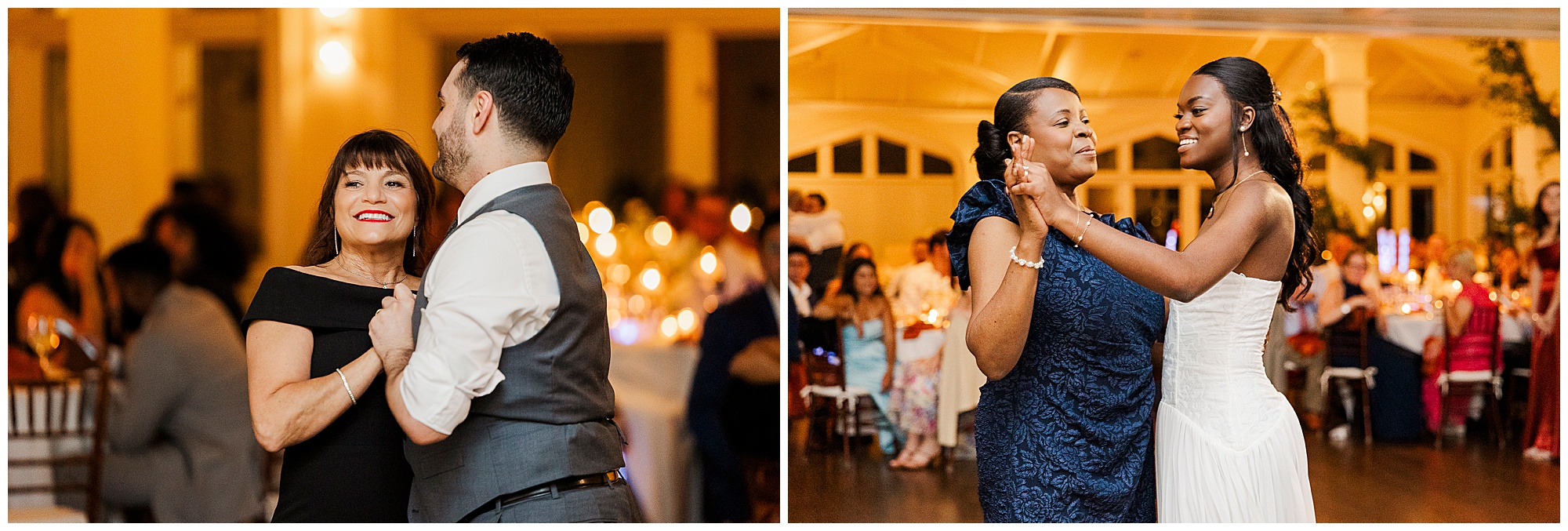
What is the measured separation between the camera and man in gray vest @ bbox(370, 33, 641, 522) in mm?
1638

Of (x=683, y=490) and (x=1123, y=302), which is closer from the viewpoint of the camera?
(x=1123, y=302)

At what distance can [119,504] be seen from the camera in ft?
12.5

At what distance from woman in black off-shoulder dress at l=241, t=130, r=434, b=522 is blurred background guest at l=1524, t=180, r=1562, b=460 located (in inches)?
202

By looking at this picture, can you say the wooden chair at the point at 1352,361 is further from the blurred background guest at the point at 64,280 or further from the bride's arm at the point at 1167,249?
the blurred background guest at the point at 64,280

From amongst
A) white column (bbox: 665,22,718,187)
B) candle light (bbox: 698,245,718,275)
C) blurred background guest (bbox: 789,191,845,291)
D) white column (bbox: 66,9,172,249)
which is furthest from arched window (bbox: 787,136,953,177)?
white column (bbox: 66,9,172,249)

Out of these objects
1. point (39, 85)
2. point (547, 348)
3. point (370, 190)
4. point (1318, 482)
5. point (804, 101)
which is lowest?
point (1318, 482)

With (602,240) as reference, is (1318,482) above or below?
below

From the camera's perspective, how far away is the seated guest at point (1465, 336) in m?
5.42

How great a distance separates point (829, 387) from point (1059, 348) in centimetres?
206

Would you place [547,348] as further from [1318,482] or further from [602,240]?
[602,240]

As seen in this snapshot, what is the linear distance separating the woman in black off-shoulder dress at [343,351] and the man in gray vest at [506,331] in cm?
8

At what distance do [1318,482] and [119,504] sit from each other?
462cm

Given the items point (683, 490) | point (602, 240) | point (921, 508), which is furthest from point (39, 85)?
point (921, 508)

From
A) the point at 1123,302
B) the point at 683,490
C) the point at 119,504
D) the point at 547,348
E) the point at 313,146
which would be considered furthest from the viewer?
the point at 313,146
